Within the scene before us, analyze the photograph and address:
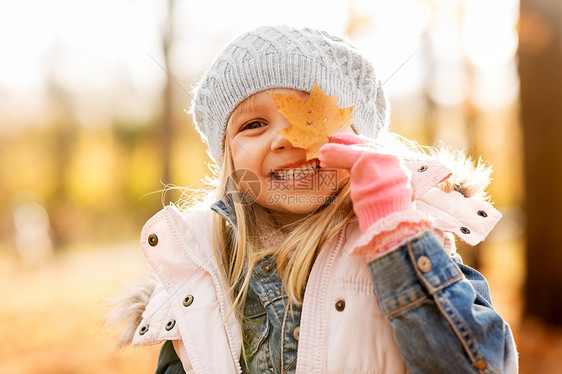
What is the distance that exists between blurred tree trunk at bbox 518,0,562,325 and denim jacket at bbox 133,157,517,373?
3796mm

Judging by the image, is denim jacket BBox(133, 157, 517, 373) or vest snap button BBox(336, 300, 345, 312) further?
vest snap button BBox(336, 300, 345, 312)

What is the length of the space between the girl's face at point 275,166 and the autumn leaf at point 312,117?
5cm

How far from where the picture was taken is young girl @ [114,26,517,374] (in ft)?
4.33

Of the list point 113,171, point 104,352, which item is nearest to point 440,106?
point 104,352

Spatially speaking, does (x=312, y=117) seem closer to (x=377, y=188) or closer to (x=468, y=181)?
(x=377, y=188)

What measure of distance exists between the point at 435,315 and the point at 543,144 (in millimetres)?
4389

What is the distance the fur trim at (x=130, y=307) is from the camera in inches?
76.1

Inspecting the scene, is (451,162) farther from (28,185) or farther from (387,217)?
(28,185)

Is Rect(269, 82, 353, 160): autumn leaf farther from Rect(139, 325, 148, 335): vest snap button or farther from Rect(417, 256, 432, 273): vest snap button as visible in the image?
Rect(139, 325, 148, 335): vest snap button

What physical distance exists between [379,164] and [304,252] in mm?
457

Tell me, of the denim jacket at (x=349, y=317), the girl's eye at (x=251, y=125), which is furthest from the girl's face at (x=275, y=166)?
the denim jacket at (x=349, y=317)

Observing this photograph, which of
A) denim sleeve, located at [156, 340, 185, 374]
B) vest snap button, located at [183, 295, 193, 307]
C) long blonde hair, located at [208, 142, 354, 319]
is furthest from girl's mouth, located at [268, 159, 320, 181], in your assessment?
denim sleeve, located at [156, 340, 185, 374]

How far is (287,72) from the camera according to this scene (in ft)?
5.87

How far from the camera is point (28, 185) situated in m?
28.5
